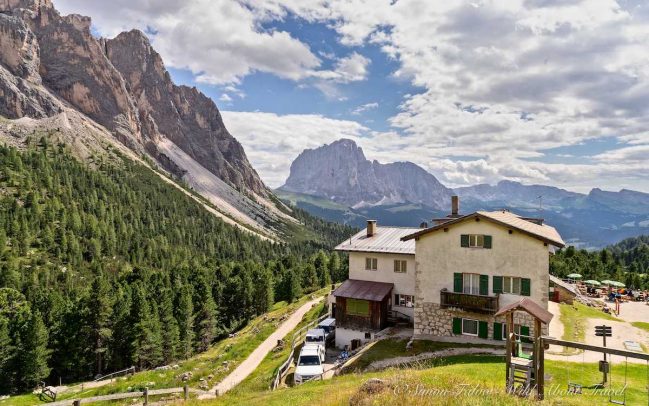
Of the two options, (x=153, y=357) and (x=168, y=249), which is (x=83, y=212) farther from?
(x=153, y=357)

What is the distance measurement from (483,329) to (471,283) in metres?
4.00

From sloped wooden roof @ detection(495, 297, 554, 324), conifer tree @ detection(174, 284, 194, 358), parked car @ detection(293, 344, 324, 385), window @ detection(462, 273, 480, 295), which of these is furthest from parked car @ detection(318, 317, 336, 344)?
conifer tree @ detection(174, 284, 194, 358)

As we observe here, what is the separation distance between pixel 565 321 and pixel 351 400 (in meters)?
35.9

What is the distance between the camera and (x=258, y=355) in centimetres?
5078

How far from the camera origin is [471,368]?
88.7ft

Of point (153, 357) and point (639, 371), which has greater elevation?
point (639, 371)

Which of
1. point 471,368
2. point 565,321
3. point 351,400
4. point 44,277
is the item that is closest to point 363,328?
point 471,368

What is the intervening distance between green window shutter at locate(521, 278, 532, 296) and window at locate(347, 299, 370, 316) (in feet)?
49.4

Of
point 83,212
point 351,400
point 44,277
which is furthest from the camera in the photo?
point 83,212

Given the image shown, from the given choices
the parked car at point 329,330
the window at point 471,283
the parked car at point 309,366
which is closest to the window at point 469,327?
the window at point 471,283


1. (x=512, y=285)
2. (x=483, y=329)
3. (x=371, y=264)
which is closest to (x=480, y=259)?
(x=512, y=285)

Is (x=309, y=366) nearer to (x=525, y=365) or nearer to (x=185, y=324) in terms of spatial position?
(x=525, y=365)

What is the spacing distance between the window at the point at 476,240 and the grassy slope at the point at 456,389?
9.49 meters

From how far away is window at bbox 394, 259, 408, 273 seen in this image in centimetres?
4475
